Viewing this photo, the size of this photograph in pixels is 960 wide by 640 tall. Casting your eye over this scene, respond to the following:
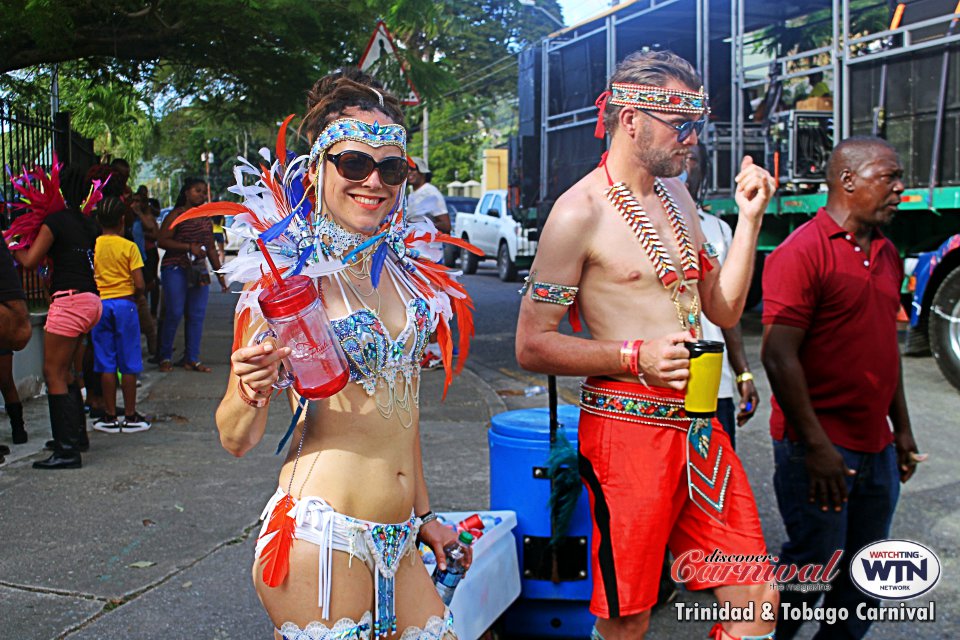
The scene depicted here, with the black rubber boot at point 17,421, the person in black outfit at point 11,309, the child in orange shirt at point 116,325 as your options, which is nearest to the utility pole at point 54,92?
the child in orange shirt at point 116,325

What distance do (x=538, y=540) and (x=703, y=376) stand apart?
4.68 feet

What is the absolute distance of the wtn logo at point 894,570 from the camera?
349 cm

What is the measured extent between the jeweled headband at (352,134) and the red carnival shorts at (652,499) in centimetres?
104

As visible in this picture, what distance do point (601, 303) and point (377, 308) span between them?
2.71ft

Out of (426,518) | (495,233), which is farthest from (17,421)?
(495,233)

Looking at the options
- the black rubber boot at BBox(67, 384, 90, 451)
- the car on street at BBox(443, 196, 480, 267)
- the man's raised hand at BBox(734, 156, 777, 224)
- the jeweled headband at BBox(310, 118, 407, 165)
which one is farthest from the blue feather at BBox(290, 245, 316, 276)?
the car on street at BBox(443, 196, 480, 267)

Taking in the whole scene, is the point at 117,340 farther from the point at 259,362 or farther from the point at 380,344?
the point at 259,362

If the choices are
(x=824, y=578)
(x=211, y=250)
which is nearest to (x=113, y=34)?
(x=211, y=250)

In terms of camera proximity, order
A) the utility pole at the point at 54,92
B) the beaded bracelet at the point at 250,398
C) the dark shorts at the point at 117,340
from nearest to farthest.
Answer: the beaded bracelet at the point at 250,398 → the dark shorts at the point at 117,340 → the utility pole at the point at 54,92

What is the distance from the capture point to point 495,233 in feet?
70.8

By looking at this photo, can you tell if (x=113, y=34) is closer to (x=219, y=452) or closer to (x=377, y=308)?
(x=219, y=452)

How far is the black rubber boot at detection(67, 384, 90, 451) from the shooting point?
6.39m

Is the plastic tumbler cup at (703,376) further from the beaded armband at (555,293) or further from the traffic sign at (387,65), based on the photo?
the traffic sign at (387,65)

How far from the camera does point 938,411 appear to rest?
8.06 m
